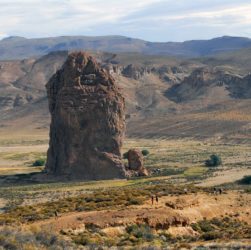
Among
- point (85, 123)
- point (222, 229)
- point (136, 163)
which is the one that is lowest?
point (136, 163)

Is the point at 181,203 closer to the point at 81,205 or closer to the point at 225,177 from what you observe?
the point at 81,205

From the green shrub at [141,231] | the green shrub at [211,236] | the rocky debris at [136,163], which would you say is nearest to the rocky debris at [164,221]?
the green shrub at [141,231]

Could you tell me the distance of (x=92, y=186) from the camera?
204 ft

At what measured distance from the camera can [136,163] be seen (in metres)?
69.8

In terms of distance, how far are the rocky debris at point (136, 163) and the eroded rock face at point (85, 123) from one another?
1.37 meters

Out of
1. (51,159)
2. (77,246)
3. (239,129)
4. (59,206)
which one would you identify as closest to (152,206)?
(59,206)

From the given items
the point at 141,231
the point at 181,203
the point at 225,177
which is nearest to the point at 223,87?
the point at 225,177

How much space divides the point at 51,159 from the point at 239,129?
64126 millimetres

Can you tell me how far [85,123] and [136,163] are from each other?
22.1 feet

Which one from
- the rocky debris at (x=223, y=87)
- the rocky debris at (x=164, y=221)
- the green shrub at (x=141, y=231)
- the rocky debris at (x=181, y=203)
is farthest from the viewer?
the rocky debris at (x=223, y=87)

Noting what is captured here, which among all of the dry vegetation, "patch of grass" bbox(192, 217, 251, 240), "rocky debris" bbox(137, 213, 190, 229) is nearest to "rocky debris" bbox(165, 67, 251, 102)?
the dry vegetation

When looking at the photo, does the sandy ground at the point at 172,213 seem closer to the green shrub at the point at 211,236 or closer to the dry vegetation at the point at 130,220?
the dry vegetation at the point at 130,220

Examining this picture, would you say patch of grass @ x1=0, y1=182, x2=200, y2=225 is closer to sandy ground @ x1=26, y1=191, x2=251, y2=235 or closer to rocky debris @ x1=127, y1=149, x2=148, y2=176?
sandy ground @ x1=26, y1=191, x2=251, y2=235

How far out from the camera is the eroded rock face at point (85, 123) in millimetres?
68062
